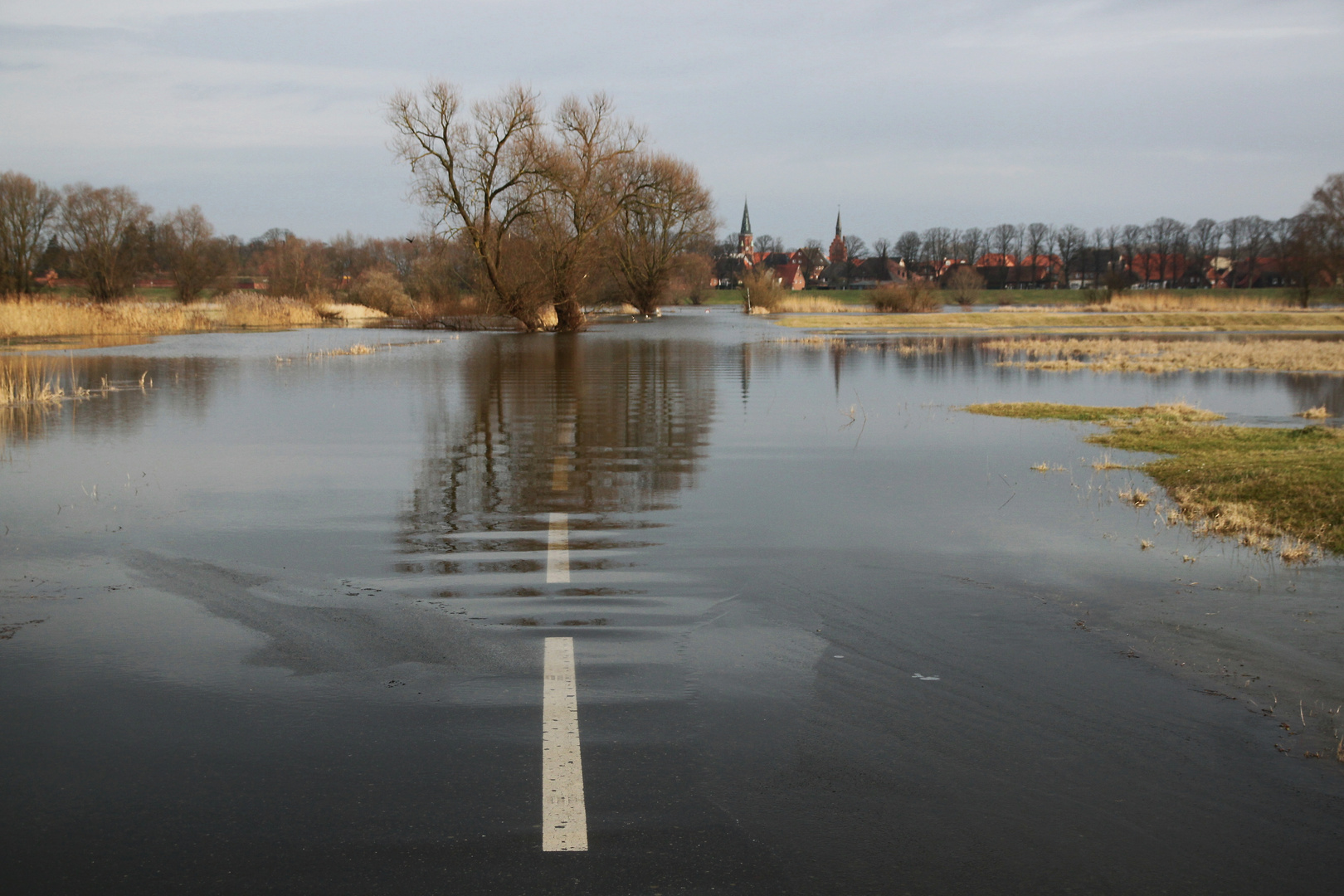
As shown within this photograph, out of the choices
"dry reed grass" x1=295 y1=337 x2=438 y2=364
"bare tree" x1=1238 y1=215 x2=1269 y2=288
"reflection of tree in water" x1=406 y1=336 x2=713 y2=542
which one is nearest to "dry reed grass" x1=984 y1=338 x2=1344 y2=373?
"reflection of tree in water" x1=406 y1=336 x2=713 y2=542

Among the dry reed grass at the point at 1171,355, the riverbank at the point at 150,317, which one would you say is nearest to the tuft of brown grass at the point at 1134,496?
the dry reed grass at the point at 1171,355

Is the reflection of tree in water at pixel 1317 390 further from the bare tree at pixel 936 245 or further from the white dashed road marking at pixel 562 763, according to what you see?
the bare tree at pixel 936 245

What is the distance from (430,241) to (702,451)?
4083 centimetres

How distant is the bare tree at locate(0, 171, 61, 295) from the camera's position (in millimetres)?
65500

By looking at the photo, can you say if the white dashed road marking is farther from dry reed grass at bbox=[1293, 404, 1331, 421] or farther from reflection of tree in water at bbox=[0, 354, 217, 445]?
dry reed grass at bbox=[1293, 404, 1331, 421]

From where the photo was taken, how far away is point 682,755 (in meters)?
4.33

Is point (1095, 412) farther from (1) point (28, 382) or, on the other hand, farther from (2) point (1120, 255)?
(2) point (1120, 255)

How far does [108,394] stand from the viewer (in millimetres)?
20062

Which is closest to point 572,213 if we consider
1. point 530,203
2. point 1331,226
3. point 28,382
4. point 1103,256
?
point 530,203

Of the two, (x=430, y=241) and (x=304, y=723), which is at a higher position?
(x=430, y=241)

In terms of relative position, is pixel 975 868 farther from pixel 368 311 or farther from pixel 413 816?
pixel 368 311

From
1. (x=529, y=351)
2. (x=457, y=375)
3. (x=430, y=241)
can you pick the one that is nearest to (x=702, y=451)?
(x=457, y=375)

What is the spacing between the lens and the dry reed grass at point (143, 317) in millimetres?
40406

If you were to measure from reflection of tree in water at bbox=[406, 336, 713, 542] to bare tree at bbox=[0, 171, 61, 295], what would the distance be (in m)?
55.0
